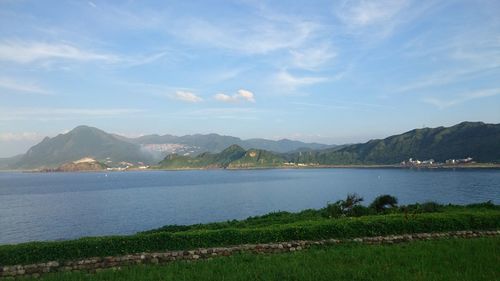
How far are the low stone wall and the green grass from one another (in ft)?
3.43

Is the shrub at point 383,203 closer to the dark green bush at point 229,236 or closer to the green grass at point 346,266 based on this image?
the dark green bush at point 229,236

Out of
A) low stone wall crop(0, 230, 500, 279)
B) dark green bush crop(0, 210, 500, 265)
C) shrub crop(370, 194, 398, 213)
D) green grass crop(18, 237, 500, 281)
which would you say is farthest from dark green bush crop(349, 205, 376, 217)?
green grass crop(18, 237, 500, 281)

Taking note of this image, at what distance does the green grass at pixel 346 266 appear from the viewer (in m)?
14.8

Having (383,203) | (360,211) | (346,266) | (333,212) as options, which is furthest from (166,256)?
(383,203)

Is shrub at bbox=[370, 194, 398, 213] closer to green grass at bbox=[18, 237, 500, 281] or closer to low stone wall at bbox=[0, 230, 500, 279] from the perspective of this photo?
low stone wall at bbox=[0, 230, 500, 279]

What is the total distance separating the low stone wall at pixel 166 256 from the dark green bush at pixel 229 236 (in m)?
0.82

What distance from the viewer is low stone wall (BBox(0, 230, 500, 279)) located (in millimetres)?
17844

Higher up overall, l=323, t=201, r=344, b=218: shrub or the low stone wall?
l=323, t=201, r=344, b=218: shrub

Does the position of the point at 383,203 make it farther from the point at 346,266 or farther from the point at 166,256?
the point at 166,256

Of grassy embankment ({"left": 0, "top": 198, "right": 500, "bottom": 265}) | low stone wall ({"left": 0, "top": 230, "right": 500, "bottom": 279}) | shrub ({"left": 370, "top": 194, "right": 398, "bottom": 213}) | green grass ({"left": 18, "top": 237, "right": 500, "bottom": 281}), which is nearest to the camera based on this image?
green grass ({"left": 18, "top": 237, "right": 500, "bottom": 281})

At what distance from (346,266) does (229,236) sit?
7.46 meters

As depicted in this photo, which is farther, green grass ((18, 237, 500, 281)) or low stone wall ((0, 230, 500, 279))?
low stone wall ((0, 230, 500, 279))

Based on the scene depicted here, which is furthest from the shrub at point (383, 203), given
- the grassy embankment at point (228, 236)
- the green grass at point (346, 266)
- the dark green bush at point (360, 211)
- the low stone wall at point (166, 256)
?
the green grass at point (346, 266)

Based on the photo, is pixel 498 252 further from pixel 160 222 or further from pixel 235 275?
pixel 160 222
